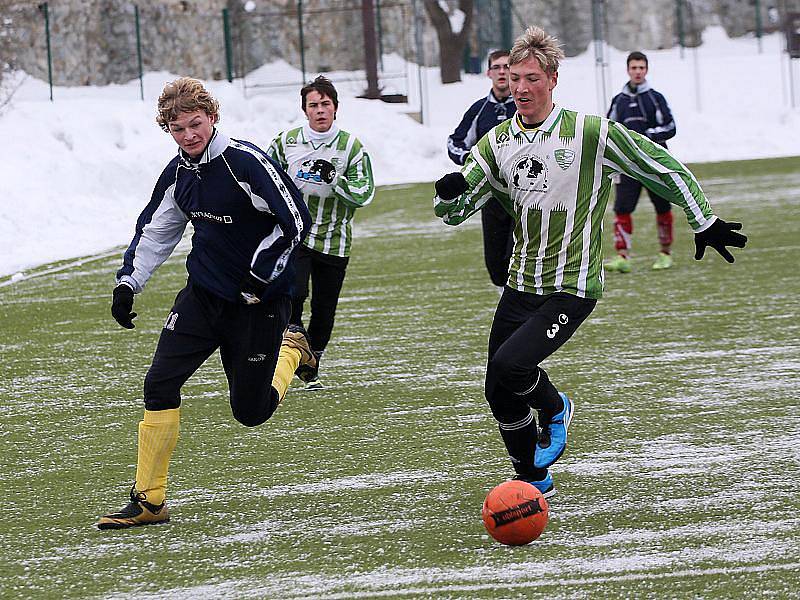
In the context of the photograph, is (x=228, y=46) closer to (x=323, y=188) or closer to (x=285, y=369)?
(x=323, y=188)

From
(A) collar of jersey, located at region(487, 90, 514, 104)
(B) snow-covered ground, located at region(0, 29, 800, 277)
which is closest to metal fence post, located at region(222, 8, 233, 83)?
(B) snow-covered ground, located at region(0, 29, 800, 277)

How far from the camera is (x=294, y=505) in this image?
19.7 feet

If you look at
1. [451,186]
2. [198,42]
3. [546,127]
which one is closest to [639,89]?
[546,127]

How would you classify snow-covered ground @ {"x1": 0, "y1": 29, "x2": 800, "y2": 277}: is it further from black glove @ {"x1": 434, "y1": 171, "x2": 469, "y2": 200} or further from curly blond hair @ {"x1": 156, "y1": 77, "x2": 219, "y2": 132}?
black glove @ {"x1": 434, "y1": 171, "x2": 469, "y2": 200}

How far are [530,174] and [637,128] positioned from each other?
766 centimetres

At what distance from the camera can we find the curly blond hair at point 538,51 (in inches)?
223

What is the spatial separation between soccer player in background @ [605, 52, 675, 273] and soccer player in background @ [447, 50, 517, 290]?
2.67m

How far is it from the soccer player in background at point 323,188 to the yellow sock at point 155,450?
2766 millimetres

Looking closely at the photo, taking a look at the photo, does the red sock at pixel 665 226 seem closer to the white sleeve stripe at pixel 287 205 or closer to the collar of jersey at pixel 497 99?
the collar of jersey at pixel 497 99

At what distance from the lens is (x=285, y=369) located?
714 cm

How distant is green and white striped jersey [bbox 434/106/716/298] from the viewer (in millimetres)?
5750

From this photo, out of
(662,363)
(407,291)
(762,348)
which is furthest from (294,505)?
(407,291)

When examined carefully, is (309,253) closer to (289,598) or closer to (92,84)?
(289,598)

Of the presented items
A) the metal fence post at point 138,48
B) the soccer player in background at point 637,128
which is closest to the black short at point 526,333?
the soccer player in background at point 637,128
